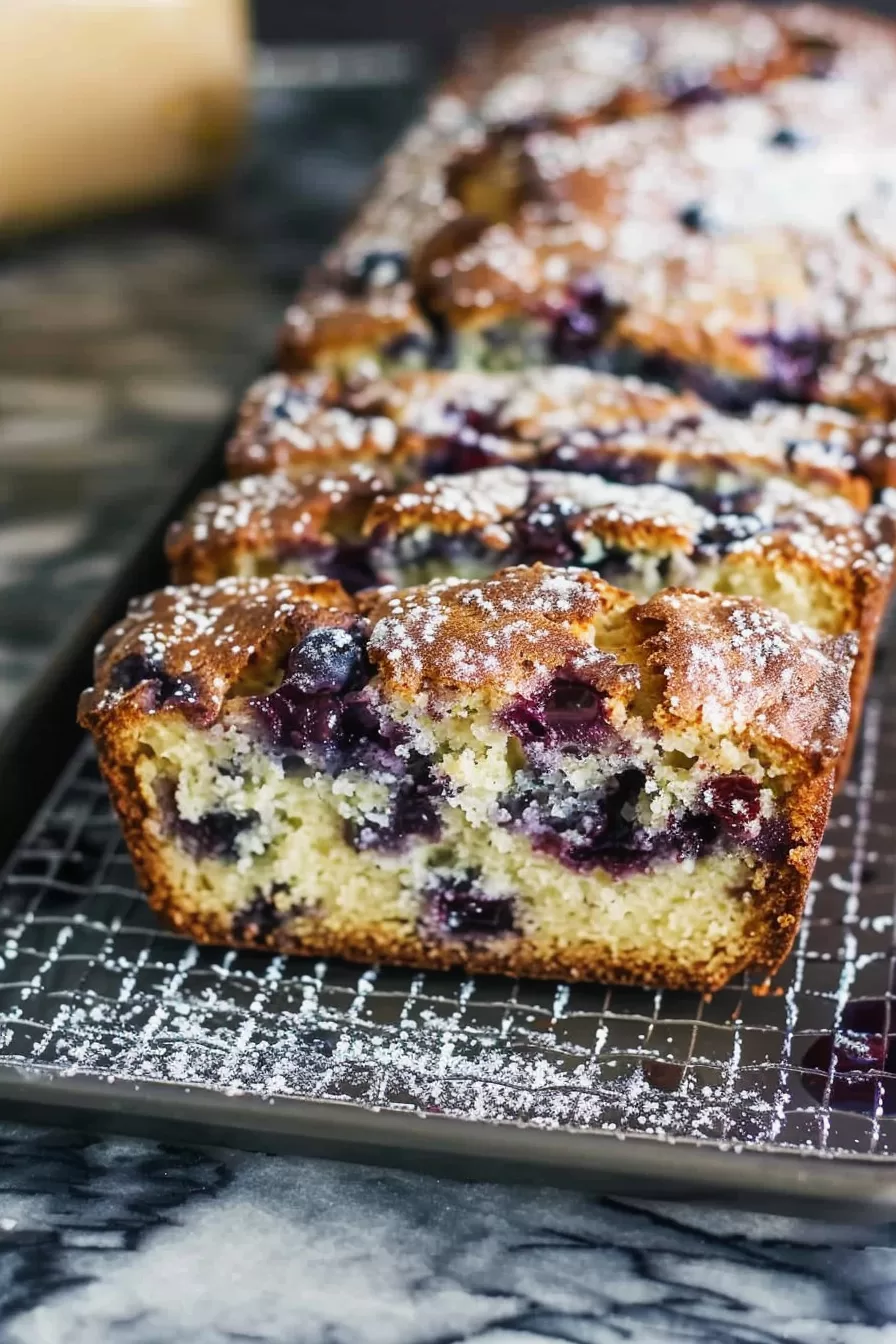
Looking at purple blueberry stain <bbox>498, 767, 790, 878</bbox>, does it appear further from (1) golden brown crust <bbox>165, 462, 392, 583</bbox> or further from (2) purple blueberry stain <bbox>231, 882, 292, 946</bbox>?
(1) golden brown crust <bbox>165, 462, 392, 583</bbox>

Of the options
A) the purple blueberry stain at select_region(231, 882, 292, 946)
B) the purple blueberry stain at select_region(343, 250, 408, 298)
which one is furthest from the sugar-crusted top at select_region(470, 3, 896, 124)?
Answer: the purple blueberry stain at select_region(231, 882, 292, 946)

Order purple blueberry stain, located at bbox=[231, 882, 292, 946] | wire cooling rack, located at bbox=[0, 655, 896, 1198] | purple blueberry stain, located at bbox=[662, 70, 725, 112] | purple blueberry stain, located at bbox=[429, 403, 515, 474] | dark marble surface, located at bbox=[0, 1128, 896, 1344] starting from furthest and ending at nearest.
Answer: purple blueberry stain, located at bbox=[662, 70, 725, 112] → purple blueberry stain, located at bbox=[429, 403, 515, 474] → purple blueberry stain, located at bbox=[231, 882, 292, 946] → wire cooling rack, located at bbox=[0, 655, 896, 1198] → dark marble surface, located at bbox=[0, 1128, 896, 1344]

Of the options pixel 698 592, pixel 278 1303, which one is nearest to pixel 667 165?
pixel 698 592

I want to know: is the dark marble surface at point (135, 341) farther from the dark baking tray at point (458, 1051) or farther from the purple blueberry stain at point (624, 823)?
the purple blueberry stain at point (624, 823)

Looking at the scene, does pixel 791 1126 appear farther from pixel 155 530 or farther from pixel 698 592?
pixel 155 530

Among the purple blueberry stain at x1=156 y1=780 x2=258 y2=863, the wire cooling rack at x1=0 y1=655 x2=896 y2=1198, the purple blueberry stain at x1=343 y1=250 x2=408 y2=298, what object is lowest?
the wire cooling rack at x1=0 y1=655 x2=896 y2=1198

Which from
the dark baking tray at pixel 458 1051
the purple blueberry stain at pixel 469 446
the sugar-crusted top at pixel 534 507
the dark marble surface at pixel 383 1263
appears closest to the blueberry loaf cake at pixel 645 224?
the purple blueberry stain at pixel 469 446

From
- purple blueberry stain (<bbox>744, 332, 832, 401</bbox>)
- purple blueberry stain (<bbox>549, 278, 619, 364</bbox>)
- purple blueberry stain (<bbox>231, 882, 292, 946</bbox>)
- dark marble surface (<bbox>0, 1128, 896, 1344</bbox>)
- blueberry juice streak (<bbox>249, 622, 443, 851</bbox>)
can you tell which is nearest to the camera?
dark marble surface (<bbox>0, 1128, 896, 1344</bbox>)

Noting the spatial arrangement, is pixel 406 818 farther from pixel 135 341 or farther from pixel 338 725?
pixel 135 341
